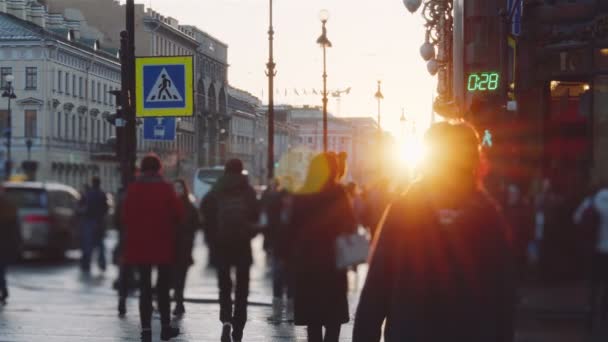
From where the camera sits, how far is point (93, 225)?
15.7 m

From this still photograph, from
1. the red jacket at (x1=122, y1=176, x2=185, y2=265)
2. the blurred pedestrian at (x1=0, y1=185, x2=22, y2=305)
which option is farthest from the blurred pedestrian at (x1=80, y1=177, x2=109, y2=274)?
the blurred pedestrian at (x1=0, y1=185, x2=22, y2=305)

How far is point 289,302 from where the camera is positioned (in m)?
19.1

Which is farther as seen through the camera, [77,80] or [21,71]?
[77,80]

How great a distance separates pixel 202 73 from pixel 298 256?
840cm

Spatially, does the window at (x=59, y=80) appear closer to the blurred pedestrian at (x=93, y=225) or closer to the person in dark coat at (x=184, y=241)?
the blurred pedestrian at (x=93, y=225)

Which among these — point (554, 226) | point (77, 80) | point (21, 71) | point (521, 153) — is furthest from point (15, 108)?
point (521, 153)

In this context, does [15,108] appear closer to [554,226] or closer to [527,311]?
[554,226]

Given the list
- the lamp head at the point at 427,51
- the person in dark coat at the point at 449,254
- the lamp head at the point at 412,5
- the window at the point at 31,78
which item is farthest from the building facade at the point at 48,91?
the lamp head at the point at 427,51

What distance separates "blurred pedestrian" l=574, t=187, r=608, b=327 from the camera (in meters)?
13.2

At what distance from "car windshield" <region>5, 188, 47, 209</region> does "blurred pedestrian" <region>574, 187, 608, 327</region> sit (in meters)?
6.08

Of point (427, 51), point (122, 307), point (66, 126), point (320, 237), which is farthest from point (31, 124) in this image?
point (427, 51)

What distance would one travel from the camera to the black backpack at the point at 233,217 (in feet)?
40.2

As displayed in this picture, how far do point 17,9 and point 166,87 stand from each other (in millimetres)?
5718

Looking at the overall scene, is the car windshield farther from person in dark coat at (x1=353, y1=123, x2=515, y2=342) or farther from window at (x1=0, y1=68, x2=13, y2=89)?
person in dark coat at (x1=353, y1=123, x2=515, y2=342)
